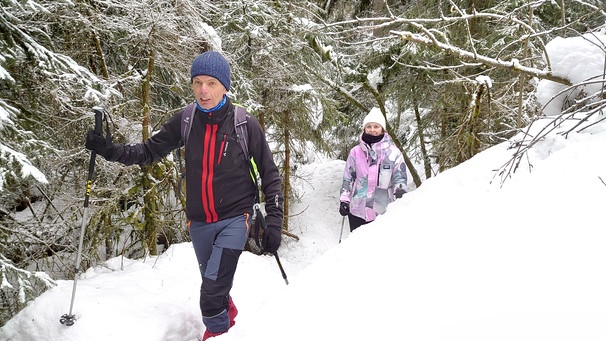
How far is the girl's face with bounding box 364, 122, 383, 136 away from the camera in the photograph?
4941mm

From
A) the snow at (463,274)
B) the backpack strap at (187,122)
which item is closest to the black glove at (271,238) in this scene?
the snow at (463,274)

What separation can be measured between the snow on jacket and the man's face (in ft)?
7.24

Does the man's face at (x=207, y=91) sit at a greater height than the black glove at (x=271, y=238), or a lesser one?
greater

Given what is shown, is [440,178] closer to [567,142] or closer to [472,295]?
[567,142]

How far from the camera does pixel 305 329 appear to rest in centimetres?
193

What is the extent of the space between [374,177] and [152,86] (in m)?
4.47

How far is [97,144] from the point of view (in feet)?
→ 10.7

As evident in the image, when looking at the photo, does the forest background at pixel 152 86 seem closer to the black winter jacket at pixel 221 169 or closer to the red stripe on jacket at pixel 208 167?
the black winter jacket at pixel 221 169

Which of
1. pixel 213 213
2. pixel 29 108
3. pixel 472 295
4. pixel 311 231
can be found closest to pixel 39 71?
pixel 29 108

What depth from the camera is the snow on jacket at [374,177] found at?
4.89 meters

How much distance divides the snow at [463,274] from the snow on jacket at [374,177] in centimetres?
143

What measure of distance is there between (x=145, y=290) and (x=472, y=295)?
3615 mm

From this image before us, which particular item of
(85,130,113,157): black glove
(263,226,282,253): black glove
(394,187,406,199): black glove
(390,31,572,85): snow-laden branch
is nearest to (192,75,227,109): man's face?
(85,130,113,157): black glove

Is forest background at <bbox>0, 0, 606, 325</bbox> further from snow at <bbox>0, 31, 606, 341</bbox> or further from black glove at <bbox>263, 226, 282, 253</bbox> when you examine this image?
black glove at <bbox>263, 226, 282, 253</bbox>
